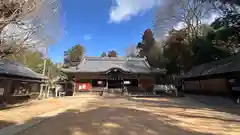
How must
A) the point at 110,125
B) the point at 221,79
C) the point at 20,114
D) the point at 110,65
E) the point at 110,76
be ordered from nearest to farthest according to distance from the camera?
the point at 110,125
the point at 20,114
the point at 221,79
the point at 110,76
the point at 110,65

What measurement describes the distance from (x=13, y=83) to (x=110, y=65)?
14.0 metres

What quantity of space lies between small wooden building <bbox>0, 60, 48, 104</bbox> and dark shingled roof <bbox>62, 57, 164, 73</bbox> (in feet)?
24.8

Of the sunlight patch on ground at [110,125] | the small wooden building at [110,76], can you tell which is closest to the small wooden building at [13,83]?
the small wooden building at [110,76]

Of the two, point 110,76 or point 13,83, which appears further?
point 110,76

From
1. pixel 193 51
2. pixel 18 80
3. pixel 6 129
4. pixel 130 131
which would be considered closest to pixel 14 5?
pixel 6 129

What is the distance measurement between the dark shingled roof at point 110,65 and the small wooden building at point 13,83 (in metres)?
7.56

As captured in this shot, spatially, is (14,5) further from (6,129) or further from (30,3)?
(6,129)

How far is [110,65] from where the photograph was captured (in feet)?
82.0

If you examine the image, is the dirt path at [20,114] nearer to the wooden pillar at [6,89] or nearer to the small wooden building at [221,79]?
the wooden pillar at [6,89]

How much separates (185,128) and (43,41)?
5.21 m

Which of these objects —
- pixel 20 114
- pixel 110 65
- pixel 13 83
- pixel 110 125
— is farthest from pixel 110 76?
pixel 110 125

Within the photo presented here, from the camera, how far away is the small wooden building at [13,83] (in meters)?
11.2

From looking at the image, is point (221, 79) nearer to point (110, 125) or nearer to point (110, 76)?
point (110, 125)

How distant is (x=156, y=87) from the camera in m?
21.0
